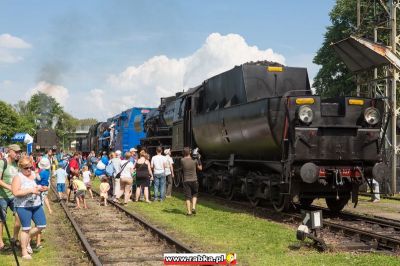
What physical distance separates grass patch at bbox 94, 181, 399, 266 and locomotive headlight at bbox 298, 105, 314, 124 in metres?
2.48

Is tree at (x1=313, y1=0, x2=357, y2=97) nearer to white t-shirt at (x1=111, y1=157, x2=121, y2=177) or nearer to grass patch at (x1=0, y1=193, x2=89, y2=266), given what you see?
white t-shirt at (x1=111, y1=157, x2=121, y2=177)

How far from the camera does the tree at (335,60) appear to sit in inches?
1518

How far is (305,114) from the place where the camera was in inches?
455

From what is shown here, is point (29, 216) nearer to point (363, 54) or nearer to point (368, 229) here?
point (368, 229)

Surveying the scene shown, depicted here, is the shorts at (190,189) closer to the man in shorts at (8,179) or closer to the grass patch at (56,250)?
the grass patch at (56,250)

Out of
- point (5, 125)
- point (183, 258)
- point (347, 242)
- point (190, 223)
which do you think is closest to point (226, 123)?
point (190, 223)

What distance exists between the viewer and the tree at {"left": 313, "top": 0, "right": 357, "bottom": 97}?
38.6 meters

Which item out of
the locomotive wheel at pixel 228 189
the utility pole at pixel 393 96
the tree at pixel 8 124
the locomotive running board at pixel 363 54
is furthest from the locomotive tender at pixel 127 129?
the tree at pixel 8 124

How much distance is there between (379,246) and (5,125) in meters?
72.5

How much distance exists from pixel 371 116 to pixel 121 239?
6.49 metres

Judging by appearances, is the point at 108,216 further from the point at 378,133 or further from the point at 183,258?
the point at 183,258

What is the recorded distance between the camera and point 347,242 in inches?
376

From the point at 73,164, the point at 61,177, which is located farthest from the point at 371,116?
the point at 61,177

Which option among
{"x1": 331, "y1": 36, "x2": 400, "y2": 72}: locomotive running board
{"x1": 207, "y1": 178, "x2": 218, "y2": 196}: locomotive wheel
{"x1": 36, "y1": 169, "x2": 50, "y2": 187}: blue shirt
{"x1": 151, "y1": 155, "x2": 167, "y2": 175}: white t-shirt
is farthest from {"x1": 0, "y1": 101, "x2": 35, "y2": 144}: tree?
{"x1": 36, "y1": 169, "x2": 50, "y2": 187}: blue shirt
